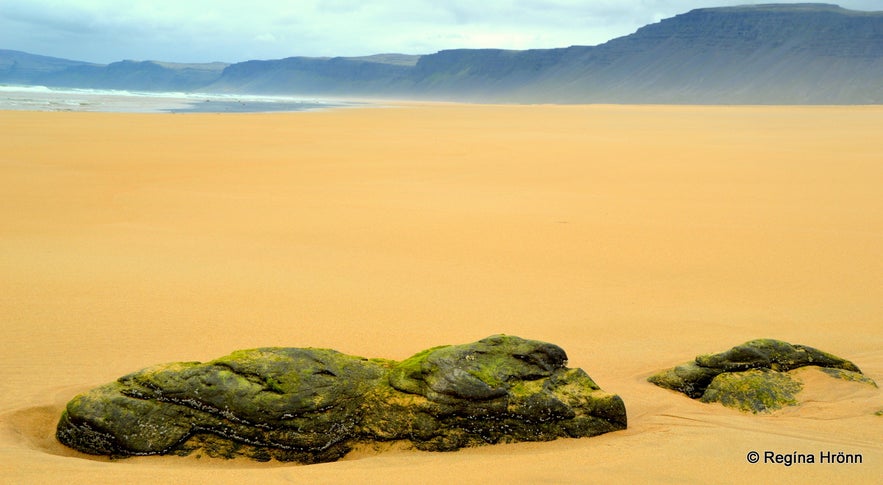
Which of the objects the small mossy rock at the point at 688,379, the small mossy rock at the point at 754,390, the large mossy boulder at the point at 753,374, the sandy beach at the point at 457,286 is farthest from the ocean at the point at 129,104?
the small mossy rock at the point at 754,390

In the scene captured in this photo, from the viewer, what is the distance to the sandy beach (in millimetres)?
3943

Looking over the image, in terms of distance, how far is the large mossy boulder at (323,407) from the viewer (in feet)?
13.1

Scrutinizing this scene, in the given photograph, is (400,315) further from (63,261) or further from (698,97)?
(698,97)

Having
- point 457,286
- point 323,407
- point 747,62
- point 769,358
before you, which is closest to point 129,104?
point 457,286

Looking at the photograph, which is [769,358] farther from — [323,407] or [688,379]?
[323,407]

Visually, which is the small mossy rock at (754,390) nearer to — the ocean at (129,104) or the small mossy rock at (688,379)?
the small mossy rock at (688,379)

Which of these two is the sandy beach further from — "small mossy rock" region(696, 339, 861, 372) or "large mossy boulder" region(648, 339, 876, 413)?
"small mossy rock" region(696, 339, 861, 372)

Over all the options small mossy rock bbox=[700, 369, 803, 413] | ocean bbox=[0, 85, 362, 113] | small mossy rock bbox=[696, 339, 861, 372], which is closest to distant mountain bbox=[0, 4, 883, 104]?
ocean bbox=[0, 85, 362, 113]

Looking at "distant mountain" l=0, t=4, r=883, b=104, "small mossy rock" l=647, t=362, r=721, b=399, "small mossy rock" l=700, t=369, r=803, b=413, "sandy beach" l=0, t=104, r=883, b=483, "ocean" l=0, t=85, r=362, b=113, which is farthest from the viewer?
"distant mountain" l=0, t=4, r=883, b=104

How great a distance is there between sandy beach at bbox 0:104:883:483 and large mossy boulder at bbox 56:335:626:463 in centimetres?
12

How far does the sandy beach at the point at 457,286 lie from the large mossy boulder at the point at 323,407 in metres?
0.12

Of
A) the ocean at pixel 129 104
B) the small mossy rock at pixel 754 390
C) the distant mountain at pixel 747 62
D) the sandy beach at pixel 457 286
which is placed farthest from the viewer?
the distant mountain at pixel 747 62

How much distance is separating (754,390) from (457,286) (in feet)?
11.7

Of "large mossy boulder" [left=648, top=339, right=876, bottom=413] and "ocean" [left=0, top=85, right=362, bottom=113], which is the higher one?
"ocean" [left=0, top=85, right=362, bottom=113]
